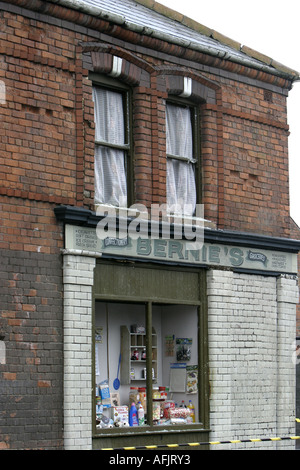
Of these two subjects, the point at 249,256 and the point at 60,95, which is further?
the point at 249,256

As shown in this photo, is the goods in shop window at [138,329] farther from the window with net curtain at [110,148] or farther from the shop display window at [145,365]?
the window with net curtain at [110,148]

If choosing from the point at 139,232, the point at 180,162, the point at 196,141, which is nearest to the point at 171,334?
the point at 139,232

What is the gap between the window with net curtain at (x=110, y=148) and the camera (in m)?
14.2

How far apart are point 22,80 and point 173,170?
3375mm

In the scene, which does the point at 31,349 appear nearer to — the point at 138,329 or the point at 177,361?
the point at 138,329

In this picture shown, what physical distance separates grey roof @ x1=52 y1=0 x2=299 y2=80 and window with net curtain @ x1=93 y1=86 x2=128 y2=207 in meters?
1.11

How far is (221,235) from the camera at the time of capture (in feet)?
50.0

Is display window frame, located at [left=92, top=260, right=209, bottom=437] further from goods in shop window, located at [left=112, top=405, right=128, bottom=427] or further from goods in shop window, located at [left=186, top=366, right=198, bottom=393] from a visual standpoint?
goods in shop window, located at [left=112, top=405, right=128, bottom=427]

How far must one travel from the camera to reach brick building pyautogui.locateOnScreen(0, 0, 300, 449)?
41.6 feet

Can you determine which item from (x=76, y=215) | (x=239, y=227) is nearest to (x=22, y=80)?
(x=76, y=215)

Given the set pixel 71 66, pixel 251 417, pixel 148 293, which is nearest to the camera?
pixel 71 66

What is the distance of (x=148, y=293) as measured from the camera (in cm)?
1443

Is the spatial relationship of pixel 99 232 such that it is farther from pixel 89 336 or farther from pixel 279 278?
pixel 279 278

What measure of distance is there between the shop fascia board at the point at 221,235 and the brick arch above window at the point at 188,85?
2195 mm
